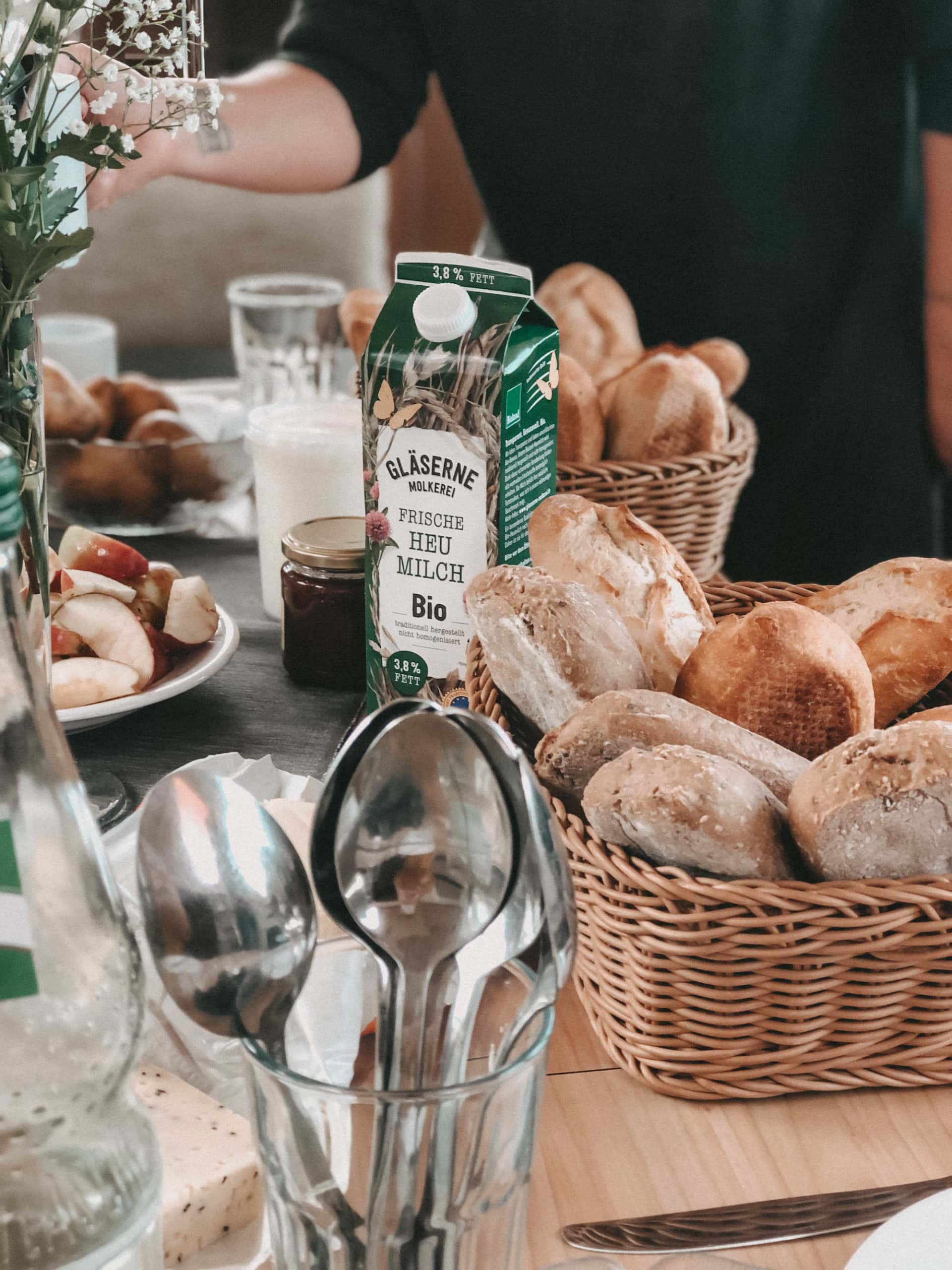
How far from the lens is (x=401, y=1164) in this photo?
36cm

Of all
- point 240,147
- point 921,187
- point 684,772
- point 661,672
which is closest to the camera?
point 684,772

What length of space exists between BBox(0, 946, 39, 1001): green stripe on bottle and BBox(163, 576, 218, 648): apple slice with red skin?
536mm

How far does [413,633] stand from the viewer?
2.52 ft

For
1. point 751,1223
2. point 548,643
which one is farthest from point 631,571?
point 751,1223

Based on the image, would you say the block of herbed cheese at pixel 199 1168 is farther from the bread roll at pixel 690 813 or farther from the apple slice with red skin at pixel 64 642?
the apple slice with red skin at pixel 64 642

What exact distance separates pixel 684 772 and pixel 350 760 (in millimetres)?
160

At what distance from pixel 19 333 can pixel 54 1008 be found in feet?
1.20

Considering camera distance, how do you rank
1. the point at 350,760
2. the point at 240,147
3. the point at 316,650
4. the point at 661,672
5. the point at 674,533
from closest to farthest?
1. the point at 350,760
2. the point at 661,672
3. the point at 316,650
4. the point at 674,533
5. the point at 240,147

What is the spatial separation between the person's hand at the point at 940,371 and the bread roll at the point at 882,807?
3.69 ft

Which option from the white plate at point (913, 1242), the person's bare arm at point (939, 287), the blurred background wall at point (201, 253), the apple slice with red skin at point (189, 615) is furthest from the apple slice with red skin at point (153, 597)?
the blurred background wall at point (201, 253)

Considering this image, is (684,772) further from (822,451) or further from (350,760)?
(822,451)

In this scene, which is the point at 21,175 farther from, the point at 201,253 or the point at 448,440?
the point at 201,253

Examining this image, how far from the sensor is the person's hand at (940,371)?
1.51m

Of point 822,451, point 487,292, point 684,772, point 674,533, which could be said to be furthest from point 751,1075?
point 822,451
